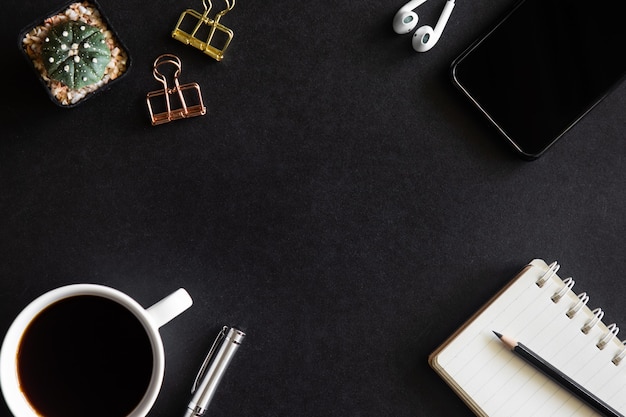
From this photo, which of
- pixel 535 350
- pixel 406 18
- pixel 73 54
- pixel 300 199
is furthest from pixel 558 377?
pixel 73 54

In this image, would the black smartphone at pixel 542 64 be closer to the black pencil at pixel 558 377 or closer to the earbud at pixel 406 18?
the earbud at pixel 406 18

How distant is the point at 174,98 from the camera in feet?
2.81

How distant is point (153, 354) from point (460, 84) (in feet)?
1.70

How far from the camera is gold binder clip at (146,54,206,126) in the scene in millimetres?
839

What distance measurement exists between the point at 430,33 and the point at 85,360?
602 mm

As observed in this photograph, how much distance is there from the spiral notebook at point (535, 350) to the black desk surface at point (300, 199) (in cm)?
3

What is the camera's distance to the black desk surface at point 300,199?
84cm

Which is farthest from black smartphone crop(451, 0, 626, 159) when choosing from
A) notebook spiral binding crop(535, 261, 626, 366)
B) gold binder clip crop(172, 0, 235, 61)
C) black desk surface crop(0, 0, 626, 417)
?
gold binder clip crop(172, 0, 235, 61)

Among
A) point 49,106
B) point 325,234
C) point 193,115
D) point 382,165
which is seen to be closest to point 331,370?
point 325,234

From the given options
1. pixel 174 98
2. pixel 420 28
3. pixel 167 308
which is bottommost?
pixel 167 308

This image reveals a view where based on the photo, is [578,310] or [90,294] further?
[578,310]

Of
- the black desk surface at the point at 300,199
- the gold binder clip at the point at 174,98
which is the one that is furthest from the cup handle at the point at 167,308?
Result: the gold binder clip at the point at 174,98

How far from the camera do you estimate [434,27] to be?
34.5 inches

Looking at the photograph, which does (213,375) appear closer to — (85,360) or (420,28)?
(85,360)
